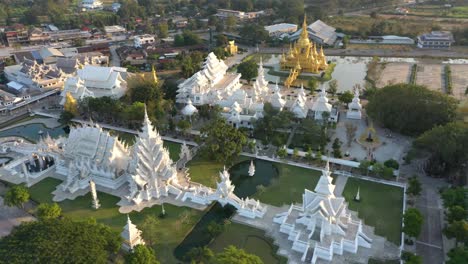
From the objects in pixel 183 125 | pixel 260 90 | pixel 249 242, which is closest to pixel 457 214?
pixel 249 242

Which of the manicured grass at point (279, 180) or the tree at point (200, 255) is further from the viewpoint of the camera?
the manicured grass at point (279, 180)

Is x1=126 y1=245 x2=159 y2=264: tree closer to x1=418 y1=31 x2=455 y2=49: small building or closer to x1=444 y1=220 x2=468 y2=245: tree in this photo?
x1=444 y1=220 x2=468 y2=245: tree

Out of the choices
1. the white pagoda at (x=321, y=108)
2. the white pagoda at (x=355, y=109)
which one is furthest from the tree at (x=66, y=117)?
the white pagoda at (x=355, y=109)

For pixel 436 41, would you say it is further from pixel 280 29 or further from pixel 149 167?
pixel 149 167

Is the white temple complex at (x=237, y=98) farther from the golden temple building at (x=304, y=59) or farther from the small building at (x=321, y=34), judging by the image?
the small building at (x=321, y=34)

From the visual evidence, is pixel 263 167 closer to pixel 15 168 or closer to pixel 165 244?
pixel 165 244
